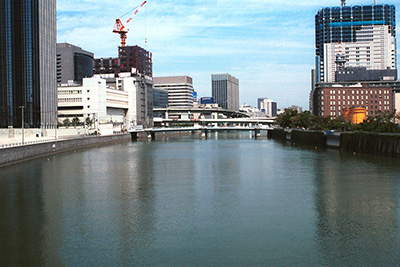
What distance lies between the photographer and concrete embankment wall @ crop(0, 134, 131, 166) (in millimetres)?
48628

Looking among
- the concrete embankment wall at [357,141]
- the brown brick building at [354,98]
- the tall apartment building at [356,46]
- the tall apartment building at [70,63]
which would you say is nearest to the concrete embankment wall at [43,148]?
the concrete embankment wall at [357,141]

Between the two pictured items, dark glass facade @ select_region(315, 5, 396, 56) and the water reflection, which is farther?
dark glass facade @ select_region(315, 5, 396, 56)

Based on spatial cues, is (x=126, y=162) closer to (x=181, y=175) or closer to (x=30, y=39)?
(x=181, y=175)

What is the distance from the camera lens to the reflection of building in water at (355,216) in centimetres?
1862

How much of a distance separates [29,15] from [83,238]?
296 feet

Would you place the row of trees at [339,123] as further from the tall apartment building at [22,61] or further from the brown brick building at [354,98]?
the tall apartment building at [22,61]

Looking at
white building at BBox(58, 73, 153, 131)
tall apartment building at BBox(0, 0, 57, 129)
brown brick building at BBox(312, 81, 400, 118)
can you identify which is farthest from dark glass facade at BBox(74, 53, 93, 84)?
brown brick building at BBox(312, 81, 400, 118)

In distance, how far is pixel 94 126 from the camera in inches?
4294

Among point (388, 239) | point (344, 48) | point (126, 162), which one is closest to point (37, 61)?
point (126, 162)

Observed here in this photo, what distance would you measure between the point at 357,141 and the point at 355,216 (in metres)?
42.8

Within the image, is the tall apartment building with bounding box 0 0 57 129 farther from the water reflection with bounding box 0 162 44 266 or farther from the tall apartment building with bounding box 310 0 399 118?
the tall apartment building with bounding box 310 0 399 118

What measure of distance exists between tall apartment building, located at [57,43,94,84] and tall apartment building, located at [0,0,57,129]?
80.3 m

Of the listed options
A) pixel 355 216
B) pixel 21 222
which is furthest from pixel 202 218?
pixel 21 222

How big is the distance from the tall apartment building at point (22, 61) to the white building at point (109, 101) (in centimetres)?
1701
